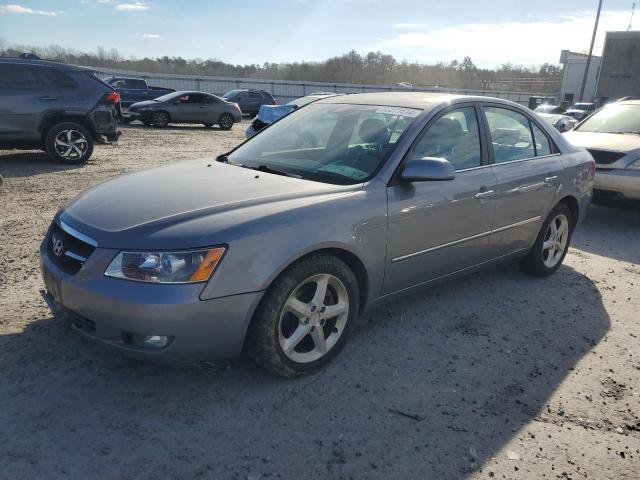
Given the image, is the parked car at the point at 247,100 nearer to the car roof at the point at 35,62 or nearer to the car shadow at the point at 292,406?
the car roof at the point at 35,62

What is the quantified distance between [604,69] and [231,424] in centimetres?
2004

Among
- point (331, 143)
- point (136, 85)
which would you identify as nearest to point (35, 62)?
point (331, 143)

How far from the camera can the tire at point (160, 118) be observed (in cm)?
1880

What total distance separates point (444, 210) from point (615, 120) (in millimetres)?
6400

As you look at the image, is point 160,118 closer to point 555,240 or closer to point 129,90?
point 129,90

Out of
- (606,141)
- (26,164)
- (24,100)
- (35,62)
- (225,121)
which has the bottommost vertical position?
(225,121)

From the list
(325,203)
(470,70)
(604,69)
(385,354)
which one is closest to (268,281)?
(325,203)

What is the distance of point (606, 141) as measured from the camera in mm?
7508

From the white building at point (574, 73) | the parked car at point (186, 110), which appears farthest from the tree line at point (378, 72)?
the parked car at point (186, 110)

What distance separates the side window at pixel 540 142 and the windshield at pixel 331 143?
5.21 feet

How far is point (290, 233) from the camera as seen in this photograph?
2.73 metres

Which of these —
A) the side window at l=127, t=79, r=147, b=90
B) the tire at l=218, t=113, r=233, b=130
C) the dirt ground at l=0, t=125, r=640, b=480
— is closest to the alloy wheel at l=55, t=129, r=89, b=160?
the dirt ground at l=0, t=125, r=640, b=480

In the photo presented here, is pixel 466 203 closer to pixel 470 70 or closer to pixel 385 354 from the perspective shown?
pixel 385 354

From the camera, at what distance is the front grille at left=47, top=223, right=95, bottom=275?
270 cm
